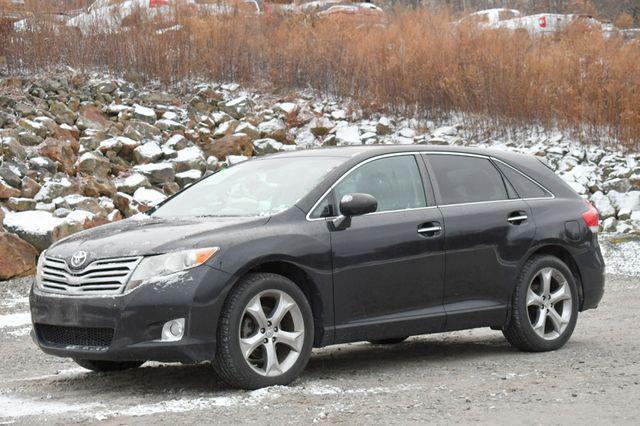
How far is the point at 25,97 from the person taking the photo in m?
19.2

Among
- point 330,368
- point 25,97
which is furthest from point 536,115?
point 330,368

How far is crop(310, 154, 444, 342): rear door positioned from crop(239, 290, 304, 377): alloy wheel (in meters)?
0.40

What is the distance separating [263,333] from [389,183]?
1651 millimetres

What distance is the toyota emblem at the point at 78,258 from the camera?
6.63 metres

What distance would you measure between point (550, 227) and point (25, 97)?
1300cm

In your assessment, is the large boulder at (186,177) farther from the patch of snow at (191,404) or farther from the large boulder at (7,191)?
the patch of snow at (191,404)

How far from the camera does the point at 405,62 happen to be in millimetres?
21531

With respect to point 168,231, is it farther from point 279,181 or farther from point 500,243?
point 500,243

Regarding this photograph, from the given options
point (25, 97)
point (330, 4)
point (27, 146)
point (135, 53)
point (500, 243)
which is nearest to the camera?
point (500, 243)

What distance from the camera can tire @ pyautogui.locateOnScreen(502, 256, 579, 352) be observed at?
816cm

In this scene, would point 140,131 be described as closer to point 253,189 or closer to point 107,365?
point 107,365

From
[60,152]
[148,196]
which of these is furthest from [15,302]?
[60,152]

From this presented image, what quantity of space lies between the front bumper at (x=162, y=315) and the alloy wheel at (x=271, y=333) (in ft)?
0.80

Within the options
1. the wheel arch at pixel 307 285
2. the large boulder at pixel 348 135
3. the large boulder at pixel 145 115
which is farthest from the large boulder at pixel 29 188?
the wheel arch at pixel 307 285
